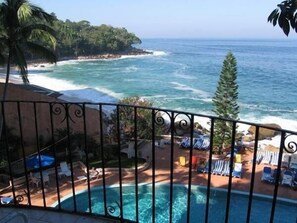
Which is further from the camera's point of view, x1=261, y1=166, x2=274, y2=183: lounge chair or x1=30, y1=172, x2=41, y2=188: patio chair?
x1=261, y1=166, x2=274, y2=183: lounge chair

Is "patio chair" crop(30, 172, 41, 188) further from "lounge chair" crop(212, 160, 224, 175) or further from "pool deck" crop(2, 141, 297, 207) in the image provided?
"lounge chair" crop(212, 160, 224, 175)

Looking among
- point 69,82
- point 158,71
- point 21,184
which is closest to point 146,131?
point 21,184

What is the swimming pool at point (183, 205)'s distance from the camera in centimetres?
1045

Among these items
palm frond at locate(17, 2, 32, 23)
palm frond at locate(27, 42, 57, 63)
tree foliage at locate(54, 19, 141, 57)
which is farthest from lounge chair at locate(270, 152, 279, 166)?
tree foliage at locate(54, 19, 141, 57)

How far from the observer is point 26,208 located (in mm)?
3131

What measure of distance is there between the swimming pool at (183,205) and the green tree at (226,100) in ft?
29.7

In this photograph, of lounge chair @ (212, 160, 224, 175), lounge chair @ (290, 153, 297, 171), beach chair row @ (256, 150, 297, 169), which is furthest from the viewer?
beach chair row @ (256, 150, 297, 169)

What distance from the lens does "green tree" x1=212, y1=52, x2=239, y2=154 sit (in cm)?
2120

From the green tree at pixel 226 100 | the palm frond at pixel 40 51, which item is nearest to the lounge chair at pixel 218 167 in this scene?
the green tree at pixel 226 100

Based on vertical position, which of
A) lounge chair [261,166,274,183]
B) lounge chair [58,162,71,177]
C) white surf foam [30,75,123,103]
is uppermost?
lounge chair [58,162,71,177]

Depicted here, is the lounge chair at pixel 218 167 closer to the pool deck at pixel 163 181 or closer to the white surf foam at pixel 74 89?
the pool deck at pixel 163 181

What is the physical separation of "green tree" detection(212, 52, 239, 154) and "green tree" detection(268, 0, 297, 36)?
19.7m

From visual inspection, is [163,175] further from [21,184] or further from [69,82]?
[69,82]

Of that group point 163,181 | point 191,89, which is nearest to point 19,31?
point 163,181
